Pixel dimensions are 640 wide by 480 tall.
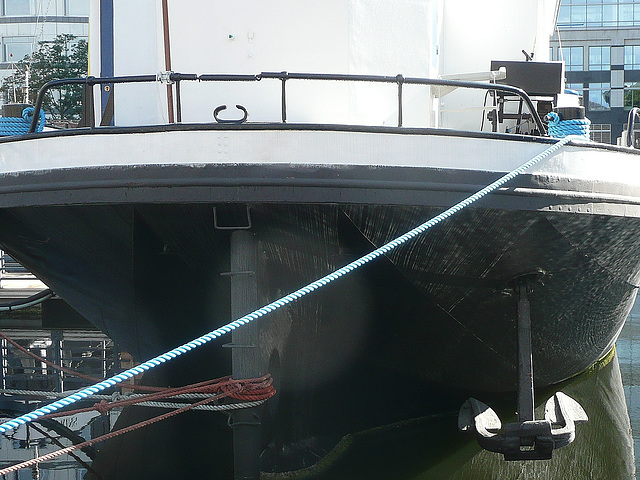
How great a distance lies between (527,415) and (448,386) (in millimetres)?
1098

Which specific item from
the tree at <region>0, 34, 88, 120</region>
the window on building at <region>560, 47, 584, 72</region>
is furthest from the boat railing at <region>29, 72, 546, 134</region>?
the window on building at <region>560, 47, 584, 72</region>

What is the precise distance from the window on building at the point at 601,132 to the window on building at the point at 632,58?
3.12m

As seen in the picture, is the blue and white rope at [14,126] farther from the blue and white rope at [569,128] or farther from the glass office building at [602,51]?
the glass office building at [602,51]

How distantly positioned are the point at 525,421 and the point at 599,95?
133 feet

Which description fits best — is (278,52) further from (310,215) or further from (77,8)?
(77,8)

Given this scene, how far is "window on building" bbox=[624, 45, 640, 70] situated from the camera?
4231 cm

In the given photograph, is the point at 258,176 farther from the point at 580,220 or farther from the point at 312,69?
the point at 580,220

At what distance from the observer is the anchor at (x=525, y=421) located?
4805 millimetres

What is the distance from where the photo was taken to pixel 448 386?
599 centimetres

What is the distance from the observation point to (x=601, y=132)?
137 ft

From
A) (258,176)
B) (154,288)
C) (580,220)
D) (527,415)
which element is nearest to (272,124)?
(258,176)

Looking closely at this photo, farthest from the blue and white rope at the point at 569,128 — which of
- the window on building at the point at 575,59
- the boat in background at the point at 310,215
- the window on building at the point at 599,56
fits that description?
the window on building at the point at 599,56

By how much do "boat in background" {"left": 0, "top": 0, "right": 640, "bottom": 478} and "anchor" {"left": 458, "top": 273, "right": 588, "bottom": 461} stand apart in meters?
0.28

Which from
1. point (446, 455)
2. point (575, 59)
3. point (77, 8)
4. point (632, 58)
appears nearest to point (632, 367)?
point (446, 455)
